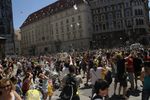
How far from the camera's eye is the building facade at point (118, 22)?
105 meters

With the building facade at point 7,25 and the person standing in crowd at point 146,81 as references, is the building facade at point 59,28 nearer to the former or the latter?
the building facade at point 7,25

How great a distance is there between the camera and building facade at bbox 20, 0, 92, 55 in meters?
113

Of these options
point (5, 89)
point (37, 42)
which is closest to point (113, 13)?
point (37, 42)

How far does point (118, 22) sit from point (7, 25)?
28.6 m

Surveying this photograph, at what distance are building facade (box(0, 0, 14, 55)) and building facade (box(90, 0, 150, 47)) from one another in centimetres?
2196

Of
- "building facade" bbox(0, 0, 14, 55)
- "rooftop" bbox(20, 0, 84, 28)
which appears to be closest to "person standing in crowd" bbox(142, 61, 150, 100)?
"building facade" bbox(0, 0, 14, 55)

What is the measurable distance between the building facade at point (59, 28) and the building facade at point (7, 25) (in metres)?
17.3

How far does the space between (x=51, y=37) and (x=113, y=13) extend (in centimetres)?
2952

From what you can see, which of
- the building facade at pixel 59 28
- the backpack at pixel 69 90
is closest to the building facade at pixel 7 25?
the building facade at pixel 59 28

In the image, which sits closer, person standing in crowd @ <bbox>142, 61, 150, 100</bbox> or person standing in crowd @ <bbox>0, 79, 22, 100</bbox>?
person standing in crowd @ <bbox>0, 79, 22, 100</bbox>

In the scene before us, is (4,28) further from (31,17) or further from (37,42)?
(31,17)

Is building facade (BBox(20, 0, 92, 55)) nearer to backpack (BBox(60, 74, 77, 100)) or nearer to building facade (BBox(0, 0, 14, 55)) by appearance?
building facade (BBox(0, 0, 14, 55))

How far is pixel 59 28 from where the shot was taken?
418 feet

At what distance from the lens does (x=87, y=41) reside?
112m
